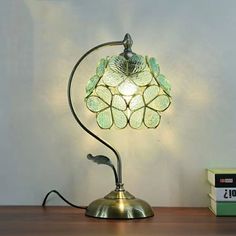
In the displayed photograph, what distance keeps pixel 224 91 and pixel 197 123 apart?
0.13 meters

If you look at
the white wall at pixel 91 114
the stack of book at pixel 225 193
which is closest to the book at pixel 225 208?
the stack of book at pixel 225 193

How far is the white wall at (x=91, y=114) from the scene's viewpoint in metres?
1.33

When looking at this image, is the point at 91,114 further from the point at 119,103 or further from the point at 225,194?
the point at 225,194

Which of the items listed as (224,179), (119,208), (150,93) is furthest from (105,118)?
(224,179)

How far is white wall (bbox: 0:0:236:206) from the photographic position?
1334 mm

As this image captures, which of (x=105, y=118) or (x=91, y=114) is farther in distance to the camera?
(x=91, y=114)

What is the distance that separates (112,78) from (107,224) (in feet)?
1.28

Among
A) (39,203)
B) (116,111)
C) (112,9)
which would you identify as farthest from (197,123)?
(39,203)

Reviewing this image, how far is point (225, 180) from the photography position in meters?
1.15

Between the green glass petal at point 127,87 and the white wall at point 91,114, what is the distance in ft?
0.73

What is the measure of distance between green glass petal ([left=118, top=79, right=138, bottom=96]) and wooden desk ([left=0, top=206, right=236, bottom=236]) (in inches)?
13.4

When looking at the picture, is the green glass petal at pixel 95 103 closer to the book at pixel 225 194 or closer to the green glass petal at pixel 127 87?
the green glass petal at pixel 127 87

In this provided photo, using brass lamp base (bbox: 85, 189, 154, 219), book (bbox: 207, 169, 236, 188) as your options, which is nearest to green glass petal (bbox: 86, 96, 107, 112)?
brass lamp base (bbox: 85, 189, 154, 219)

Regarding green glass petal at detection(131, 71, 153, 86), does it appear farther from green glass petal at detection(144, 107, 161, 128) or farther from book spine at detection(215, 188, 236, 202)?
book spine at detection(215, 188, 236, 202)
